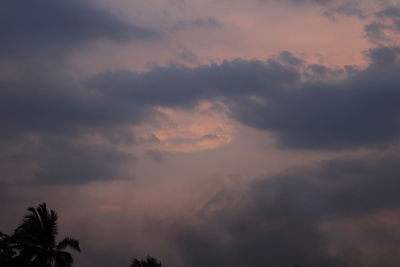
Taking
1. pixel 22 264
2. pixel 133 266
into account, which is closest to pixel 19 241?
pixel 22 264

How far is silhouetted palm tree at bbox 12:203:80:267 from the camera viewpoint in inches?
2613

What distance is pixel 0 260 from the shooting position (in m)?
66.1

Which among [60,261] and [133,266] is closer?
[60,261]

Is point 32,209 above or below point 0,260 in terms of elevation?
above

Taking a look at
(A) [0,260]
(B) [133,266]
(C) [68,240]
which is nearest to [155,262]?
(B) [133,266]

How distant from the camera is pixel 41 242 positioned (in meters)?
67.7

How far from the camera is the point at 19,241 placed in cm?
6669

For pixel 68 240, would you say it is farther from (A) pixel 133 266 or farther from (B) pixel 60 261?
(A) pixel 133 266

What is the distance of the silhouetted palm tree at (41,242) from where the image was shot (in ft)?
218

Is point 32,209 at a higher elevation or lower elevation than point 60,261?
higher

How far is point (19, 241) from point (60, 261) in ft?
15.8

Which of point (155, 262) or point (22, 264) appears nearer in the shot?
point (22, 264)

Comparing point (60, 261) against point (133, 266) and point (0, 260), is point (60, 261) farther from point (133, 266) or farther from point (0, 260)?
point (133, 266)

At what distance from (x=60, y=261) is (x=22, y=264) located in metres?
3.95
